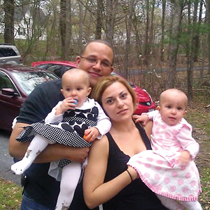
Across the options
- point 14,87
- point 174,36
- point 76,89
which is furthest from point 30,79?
point 76,89

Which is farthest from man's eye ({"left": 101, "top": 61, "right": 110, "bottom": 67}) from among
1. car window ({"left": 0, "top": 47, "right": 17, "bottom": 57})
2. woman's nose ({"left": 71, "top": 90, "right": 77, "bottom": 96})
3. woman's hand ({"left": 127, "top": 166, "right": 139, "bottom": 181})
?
car window ({"left": 0, "top": 47, "right": 17, "bottom": 57})

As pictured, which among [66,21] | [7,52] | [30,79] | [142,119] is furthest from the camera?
[66,21]

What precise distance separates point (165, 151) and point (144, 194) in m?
0.29

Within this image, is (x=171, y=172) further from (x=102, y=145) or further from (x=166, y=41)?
(x=166, y=41)

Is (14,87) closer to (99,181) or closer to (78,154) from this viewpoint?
(78,154)

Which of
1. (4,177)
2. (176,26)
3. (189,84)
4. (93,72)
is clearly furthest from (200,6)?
(93,72)

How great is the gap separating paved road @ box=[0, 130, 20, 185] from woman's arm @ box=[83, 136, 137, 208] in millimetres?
3726

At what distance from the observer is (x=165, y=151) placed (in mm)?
2123

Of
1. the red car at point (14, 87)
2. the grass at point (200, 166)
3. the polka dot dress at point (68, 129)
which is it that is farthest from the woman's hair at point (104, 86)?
the red car at point (14, 87)

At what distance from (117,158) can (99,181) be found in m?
0.18

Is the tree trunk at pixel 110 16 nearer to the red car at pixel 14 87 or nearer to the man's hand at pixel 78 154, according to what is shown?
the red car at pixel 14 87

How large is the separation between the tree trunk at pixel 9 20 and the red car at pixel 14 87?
12.7 meters

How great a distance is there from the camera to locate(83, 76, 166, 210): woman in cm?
192

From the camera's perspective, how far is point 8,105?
7.76 metres
